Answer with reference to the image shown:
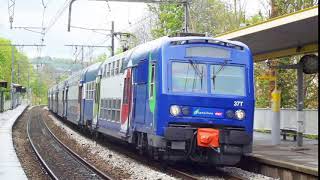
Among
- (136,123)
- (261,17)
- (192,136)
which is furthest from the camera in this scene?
(261,17)

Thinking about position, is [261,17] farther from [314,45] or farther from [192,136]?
[192,136]

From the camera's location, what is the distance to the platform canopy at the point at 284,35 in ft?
42.7

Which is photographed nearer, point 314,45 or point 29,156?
point 314,45

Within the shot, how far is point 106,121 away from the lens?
68.1 feet

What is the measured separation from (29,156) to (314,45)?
10.6m

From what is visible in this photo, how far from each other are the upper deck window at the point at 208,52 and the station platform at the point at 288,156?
2.68 m

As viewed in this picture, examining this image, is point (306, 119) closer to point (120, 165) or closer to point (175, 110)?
point (120, 165)

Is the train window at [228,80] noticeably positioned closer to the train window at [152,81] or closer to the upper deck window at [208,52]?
the upper deck window at [208,52]

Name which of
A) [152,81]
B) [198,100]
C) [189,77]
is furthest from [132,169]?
[189,77]

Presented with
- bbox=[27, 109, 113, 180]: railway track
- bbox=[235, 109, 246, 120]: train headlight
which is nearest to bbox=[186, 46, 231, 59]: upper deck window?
bbox=[235, 109, 246, 120]: train headlight

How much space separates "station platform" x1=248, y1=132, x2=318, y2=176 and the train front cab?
2.88ft

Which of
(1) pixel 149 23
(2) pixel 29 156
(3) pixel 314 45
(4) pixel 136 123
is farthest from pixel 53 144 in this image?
(1) pixel 149 23

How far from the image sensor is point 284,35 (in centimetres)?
1523

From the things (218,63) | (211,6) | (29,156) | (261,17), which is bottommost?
(29,156)
